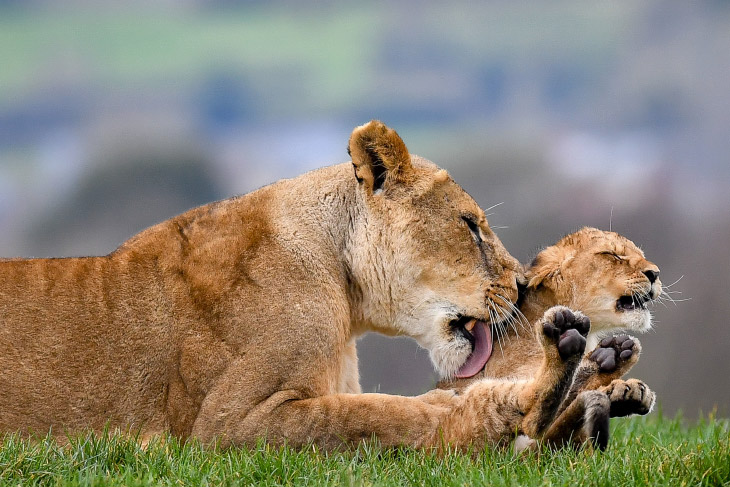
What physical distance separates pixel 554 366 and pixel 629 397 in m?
0.46

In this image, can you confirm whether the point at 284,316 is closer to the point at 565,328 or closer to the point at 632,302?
the point at 565,328

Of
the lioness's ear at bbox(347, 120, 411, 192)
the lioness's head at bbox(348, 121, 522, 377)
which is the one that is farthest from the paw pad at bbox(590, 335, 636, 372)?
the lioness's ear at bbox(347, 120, 411, 192)

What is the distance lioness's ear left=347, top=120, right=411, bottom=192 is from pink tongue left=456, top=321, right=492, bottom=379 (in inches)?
32.3

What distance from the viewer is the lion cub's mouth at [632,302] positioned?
469cm

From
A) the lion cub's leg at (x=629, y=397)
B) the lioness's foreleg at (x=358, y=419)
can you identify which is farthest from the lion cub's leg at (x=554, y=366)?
the lion cub's leg at (x=629, y=397)

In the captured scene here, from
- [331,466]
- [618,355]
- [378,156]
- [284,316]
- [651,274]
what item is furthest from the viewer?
[651,274]

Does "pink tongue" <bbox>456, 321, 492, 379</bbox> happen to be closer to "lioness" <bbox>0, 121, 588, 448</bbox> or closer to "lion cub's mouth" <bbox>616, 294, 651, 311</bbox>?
"lioness" <bbox>0, 121, 588, 448</bbox>

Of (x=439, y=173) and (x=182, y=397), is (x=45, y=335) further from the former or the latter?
(x=439, y=173)

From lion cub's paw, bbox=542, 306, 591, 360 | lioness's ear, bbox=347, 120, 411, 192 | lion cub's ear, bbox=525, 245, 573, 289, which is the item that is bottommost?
lion cub's paw, bbox=542, 306, 591, 360

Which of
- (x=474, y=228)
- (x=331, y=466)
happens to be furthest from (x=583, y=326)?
(x=331, y=466)

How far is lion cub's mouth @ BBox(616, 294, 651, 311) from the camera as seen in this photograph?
469cm

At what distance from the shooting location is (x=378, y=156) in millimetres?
4531

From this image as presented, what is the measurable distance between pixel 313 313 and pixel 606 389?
1305 mm

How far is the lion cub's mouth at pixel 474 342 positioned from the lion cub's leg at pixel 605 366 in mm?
501
